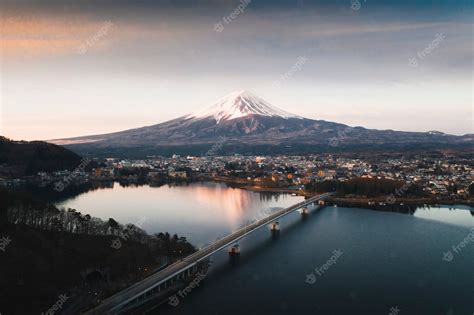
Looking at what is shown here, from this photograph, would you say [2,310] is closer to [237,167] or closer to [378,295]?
[378,295]

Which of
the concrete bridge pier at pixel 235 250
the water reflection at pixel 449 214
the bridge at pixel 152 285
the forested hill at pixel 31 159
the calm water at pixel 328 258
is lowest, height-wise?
the water reflection at pixel 449 214

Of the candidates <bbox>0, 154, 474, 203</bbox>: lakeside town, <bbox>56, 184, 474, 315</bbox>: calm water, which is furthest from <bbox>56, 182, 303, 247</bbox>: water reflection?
<bbox>0, 154, 474, 203</bbox>: lakeside town

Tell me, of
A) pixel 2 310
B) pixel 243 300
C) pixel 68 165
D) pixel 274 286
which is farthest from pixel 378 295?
pixel 68 165

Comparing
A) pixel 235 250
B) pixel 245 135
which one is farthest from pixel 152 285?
pixel 245 135

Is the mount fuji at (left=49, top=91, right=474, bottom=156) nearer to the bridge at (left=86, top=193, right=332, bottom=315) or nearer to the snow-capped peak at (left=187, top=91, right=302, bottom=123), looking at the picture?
the snow-capped peak at (left=187, top=91, right=302, bottom=123)

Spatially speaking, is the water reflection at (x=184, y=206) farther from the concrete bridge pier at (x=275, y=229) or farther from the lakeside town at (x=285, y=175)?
the lakeside town at (x=285, y=175)

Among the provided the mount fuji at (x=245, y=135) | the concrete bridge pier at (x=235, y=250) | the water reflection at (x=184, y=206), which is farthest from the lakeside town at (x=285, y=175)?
the mount fuji at (x=245, y=135)
